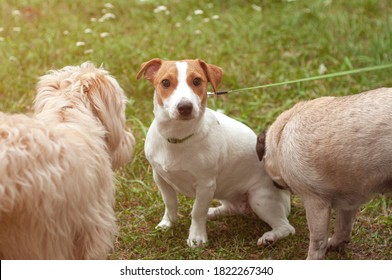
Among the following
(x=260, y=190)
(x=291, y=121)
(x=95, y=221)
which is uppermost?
(x=291, y=121)

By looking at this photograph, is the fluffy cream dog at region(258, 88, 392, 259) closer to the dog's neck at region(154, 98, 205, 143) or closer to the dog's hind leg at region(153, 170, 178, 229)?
the dog's neck at region(154, 98, 205, 143)

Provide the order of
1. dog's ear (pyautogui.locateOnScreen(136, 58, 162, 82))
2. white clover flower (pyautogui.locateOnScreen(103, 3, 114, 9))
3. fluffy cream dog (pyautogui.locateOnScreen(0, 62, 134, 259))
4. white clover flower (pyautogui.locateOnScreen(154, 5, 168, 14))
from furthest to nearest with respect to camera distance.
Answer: white clover flower (pyautogui.locateOnScreen(103, 3, 114, 9))
white clover flower (pyautogui.locateOnScreen(154, 5, 168, 14))
dog's ear (pyautogui.locateOnScreen(136, 58, 162, 82))
fluffy cream dog (pyautogui.locateOnScreen(0, 62, 134, 259))

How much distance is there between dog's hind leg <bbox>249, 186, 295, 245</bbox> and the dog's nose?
3.28 ft

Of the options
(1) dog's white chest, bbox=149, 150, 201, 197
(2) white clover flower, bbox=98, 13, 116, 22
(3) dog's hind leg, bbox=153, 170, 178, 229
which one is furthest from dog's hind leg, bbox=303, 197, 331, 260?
(2) white clover flower, bbox=98, 13, 116, 22

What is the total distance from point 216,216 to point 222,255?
65 centimetres

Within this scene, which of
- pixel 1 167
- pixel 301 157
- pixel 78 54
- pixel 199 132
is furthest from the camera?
pixel 78 54

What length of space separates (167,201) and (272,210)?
0.73 metres

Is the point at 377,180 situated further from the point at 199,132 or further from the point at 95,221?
the point at 95,221

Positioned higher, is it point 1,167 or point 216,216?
point 1,167

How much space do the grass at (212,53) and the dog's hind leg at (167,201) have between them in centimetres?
8

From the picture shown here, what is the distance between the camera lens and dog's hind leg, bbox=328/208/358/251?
4.26 m

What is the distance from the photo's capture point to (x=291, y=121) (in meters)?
4.07

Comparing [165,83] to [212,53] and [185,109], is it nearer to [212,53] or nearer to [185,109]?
[185,109]

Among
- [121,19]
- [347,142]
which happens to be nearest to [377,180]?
[347,142]
